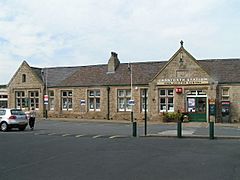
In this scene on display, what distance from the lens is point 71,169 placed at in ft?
35.4

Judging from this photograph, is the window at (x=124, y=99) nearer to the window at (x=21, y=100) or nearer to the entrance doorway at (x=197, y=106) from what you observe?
the entrance doorway at (x=197, y=106)

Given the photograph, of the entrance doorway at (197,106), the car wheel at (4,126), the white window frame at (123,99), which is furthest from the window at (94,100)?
the car wheel at (4,126)

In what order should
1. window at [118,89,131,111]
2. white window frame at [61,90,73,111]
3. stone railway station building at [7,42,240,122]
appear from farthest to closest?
white window frame at [61,90,73,111] → window at [118,89,131,111] → stone railway station building at [7,42,240,122]

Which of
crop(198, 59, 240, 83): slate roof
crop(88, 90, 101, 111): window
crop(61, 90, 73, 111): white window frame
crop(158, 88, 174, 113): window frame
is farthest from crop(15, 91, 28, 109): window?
crop(198, 59, 240, 83): slate roof

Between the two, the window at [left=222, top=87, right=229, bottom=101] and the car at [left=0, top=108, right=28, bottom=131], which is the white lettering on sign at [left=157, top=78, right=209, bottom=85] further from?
the car at [left=0, top=108, right=28, bottom=131]

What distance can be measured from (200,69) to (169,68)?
313cm

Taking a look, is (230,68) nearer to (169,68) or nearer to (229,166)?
(169,68)

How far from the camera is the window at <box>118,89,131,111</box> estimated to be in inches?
1642

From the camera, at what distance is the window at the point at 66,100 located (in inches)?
1790

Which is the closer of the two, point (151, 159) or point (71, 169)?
point (71, 169)

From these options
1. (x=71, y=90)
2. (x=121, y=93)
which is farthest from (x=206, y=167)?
(x=71, y=90)

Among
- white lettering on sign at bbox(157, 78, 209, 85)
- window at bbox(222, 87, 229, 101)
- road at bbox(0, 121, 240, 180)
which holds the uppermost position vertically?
white lettering on sign at bbox(157, 78, 209, 85)

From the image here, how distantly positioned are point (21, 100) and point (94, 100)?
11.0m

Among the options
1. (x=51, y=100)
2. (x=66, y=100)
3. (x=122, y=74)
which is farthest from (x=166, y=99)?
(x=51, y=100)
